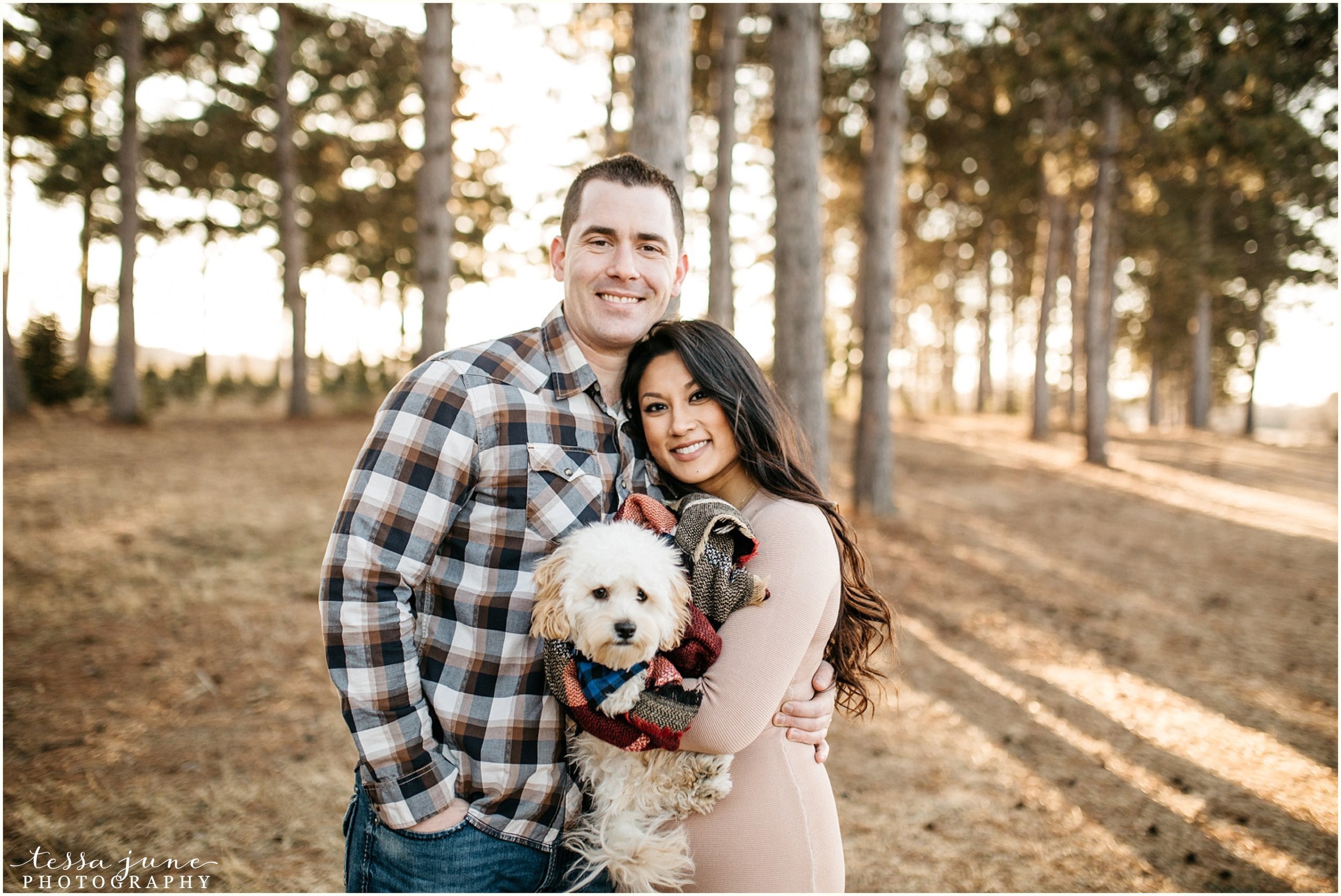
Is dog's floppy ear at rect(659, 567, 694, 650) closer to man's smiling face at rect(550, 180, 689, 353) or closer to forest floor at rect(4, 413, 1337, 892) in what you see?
man's smiling face at rect(550, 180, 689, 353)

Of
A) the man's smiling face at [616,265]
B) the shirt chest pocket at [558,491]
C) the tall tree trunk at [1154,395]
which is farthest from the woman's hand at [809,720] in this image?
the tall tree trunk at [1154,395]

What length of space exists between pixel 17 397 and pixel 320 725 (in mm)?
13116

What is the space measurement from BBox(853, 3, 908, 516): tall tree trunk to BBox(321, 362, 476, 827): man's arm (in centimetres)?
954

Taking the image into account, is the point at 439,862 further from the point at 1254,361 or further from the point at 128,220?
the point at 1254,361

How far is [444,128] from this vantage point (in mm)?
7805

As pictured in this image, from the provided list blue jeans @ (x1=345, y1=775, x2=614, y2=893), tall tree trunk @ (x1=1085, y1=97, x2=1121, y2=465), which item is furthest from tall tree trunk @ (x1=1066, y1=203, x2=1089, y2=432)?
blue jeans @ (x1=345, y1=775, x2=614, y2=893)

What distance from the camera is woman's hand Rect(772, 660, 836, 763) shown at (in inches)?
88.4

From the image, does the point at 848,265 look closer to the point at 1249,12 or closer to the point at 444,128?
the point at 1249,12

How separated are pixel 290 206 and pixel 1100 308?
16.8 meters

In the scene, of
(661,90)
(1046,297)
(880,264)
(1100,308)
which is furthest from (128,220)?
(1046,297)

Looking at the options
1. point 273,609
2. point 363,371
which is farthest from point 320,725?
point 363,371

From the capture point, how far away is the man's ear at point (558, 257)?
2649 mm

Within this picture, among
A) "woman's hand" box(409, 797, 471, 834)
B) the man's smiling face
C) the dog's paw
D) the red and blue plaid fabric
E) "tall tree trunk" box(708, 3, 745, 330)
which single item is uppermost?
"tall tree trunk" box(708, 3, 745, 330)

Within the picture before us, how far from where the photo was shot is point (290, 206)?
15.4 meters
